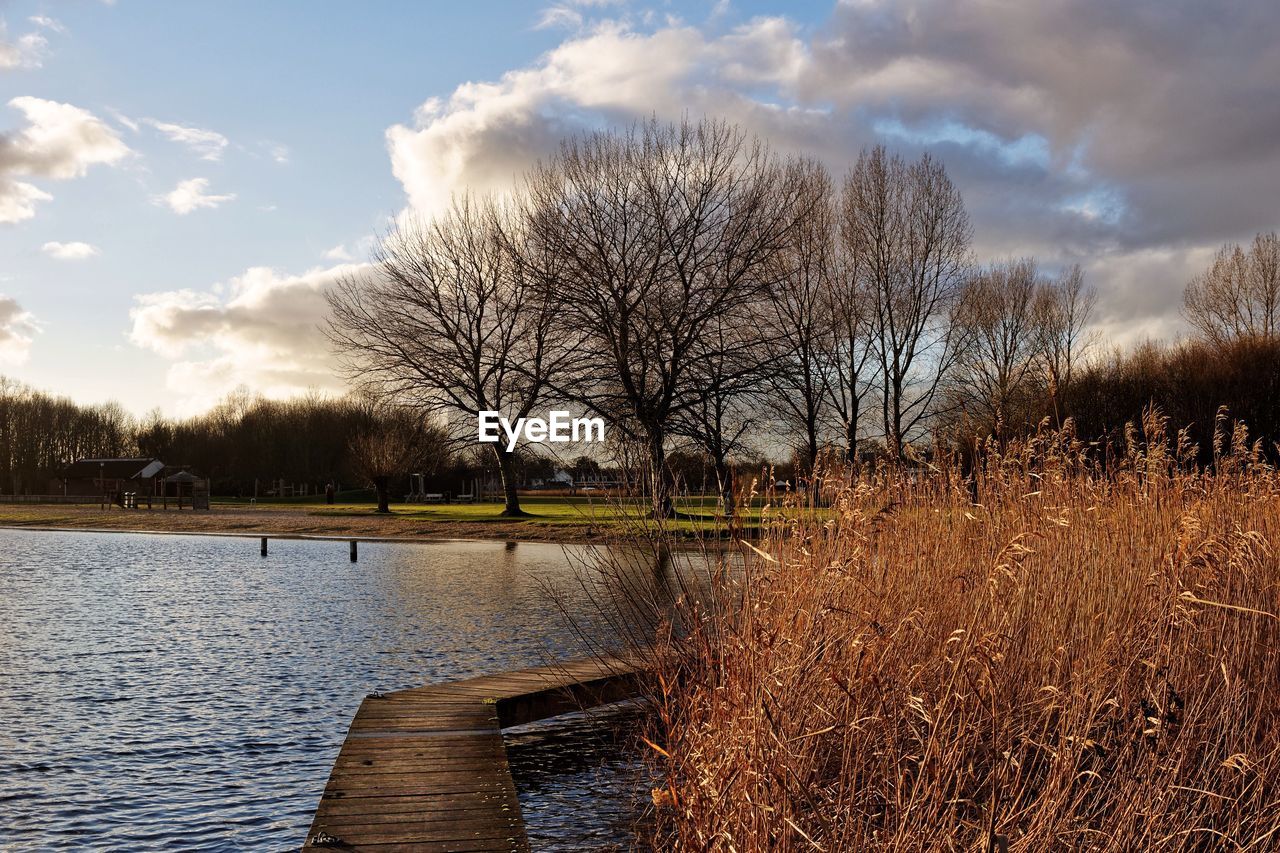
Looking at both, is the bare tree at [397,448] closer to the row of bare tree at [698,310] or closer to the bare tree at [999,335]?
the row of bare tree at [698,310]

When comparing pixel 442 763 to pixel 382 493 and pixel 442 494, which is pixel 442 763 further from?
pixel 442 494

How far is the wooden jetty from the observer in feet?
17.1

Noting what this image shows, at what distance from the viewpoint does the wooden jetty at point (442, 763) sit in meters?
5.21

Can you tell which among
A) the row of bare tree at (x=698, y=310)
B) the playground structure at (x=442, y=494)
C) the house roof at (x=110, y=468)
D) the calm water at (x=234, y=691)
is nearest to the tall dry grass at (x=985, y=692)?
the calm water at (x=234, y=691)

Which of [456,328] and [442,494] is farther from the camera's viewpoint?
[442,494]

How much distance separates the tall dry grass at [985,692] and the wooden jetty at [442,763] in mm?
1038

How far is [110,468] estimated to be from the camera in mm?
75438

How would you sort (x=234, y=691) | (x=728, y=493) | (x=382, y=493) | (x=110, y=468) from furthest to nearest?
(x=110, y=468) → (x=382, y=493) → (x=234, y=691) → (x=728, y=493)

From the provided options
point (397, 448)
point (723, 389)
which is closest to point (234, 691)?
point (723, 389)

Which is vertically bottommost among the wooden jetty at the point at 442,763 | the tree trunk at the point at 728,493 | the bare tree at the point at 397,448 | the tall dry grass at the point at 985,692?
the wooden jetty at the point at 442,763

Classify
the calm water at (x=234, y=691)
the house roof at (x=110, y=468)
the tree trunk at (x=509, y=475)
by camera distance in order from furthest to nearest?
1. the house roof at (x=110, y=468)
2. the tree trunk at (x=509, y=475)
3. the calm water at (x=234, y=691)

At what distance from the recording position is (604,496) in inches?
282

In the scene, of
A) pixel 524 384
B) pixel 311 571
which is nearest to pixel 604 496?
pixel 311 571

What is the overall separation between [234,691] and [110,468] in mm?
74329
